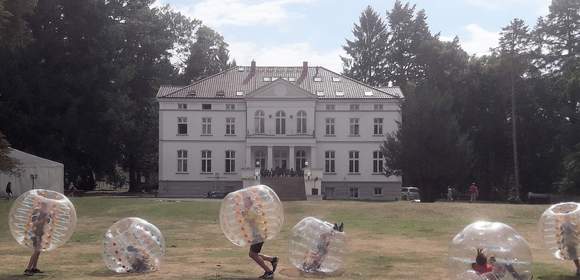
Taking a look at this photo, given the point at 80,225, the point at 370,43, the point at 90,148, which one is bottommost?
the point at 80,225

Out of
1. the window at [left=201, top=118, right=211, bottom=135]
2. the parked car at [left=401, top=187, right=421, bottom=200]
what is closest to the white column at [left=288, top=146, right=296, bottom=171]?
the window at [left=201, top=118, right=211, bottom=135]

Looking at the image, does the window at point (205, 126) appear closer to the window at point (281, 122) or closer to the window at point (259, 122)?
the window at point (259, 122)

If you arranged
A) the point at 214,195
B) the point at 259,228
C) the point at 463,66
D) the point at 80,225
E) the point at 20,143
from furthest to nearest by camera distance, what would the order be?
the point at 463,66, the point at 214,195, the point at 20,143, the point at 80,225, the point at 259,228

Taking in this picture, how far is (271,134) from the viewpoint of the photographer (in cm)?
5969

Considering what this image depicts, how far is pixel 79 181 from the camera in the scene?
62781 millimetres

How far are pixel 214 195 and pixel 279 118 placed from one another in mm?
8549

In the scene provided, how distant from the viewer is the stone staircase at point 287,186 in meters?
48.5

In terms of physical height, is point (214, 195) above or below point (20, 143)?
below

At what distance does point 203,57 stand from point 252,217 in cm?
6247

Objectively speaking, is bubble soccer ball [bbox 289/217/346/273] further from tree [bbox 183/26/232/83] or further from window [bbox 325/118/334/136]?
tree [bbox 183/26/232/83]

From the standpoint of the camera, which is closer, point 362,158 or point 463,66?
point 362,158

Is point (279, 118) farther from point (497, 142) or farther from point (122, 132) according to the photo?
point (497, 142)

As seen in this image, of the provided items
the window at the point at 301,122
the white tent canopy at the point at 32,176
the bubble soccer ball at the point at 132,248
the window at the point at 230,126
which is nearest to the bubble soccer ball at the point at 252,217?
the bubble soccer ball at the point at 132,248

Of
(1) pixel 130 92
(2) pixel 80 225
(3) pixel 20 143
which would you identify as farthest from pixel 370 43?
(2) pixel 80 225
